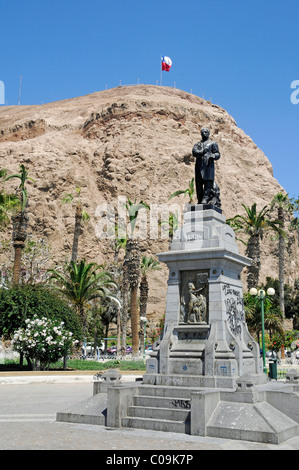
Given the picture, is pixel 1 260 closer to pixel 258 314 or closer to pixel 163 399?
pixel 258 314

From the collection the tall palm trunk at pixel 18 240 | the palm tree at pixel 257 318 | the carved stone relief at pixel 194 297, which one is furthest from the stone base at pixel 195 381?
the palm tree at pixel 257 318

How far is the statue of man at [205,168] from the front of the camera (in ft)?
40.6

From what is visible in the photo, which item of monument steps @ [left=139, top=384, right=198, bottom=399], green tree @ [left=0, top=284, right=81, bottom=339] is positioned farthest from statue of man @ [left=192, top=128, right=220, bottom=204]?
green tree @ [left=0, top=284, right=81, bottom=339]

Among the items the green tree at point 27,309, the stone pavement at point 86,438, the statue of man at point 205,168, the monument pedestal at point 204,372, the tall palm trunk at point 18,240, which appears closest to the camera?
the stone pavement at point 86,438

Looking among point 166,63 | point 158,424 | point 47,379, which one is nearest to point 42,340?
point 47,379

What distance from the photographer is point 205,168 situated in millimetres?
12367

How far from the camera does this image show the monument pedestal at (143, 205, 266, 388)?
10352 mm

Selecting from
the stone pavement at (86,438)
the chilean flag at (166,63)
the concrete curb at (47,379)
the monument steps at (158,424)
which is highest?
the chilean flag at (166,63)

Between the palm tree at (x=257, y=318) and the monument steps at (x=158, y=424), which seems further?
the palm tree at (x=257, y=318)

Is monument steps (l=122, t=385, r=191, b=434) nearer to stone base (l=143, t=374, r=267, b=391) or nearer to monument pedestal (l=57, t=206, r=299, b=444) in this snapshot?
monument pedestal (l=57, t=206, r=299, b=444)

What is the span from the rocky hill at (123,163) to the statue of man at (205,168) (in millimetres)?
64679

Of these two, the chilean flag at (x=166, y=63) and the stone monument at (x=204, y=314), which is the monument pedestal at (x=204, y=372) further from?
the chilean flag at (x=166, y=63)

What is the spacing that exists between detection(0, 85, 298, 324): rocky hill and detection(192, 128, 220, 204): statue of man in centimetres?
6468
